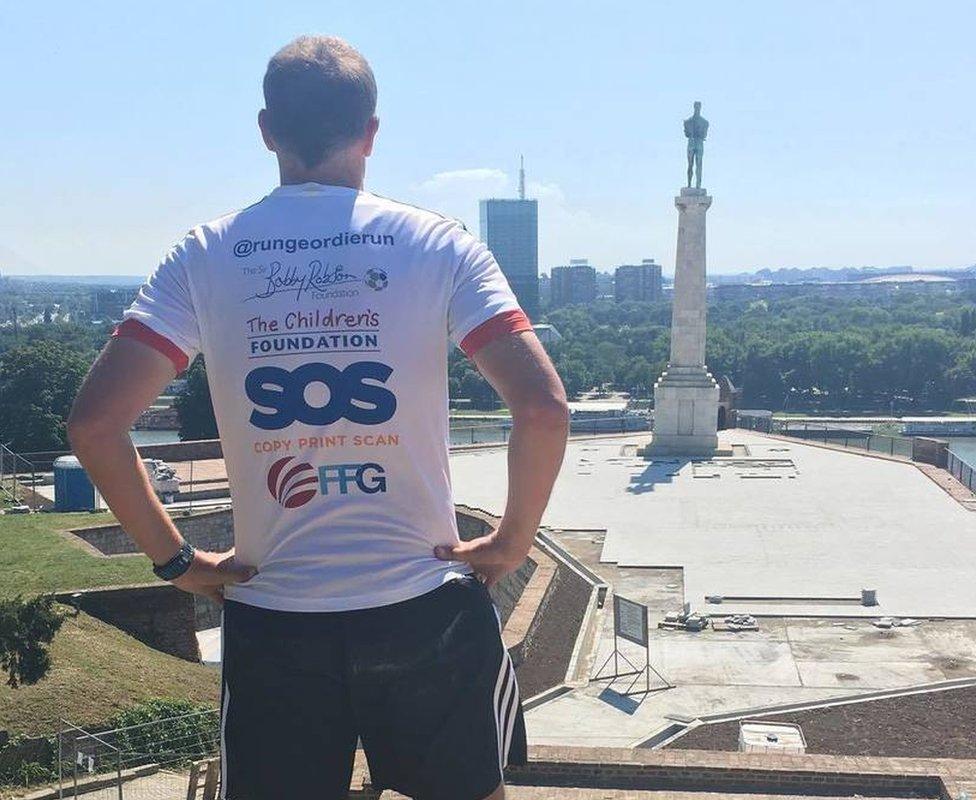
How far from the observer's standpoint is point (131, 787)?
26.3ft

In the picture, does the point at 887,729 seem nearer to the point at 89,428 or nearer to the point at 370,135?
the point at 370,135

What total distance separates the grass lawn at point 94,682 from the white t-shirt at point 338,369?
7.25 metres

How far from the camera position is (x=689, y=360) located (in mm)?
31062

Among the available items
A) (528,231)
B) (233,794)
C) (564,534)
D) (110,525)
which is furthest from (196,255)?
(528,231)

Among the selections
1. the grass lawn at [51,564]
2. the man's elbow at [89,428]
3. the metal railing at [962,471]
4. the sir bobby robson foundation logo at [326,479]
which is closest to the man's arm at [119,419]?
the man's elbow at [89,428]

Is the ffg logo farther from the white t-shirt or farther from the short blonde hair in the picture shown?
the short blonde hair

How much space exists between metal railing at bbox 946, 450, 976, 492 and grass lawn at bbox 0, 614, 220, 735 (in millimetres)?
18271

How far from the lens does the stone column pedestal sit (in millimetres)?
30109

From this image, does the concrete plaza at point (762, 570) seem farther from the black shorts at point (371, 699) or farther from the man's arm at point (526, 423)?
the man's arm at point (526, 423)

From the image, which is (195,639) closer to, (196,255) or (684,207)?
(196,255)

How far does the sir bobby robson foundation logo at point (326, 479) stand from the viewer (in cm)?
235

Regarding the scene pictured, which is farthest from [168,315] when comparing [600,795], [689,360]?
[689,360]

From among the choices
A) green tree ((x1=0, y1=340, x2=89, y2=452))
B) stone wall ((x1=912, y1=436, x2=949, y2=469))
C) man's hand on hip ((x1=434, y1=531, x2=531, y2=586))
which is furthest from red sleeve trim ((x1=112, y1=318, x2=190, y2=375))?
green tree ((x1=0, y1=340, x2=89, y2=452))

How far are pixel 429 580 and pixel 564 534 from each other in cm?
1780
